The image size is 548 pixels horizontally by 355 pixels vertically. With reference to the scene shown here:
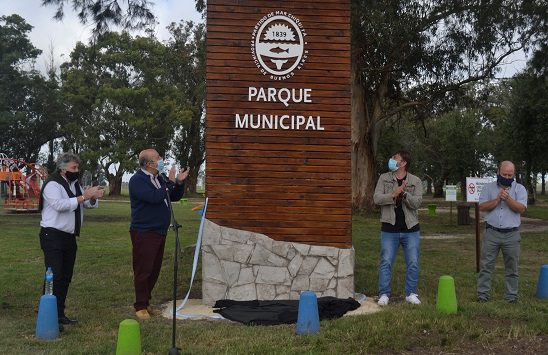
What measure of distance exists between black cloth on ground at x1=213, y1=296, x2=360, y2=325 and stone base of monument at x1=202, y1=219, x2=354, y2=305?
13cm

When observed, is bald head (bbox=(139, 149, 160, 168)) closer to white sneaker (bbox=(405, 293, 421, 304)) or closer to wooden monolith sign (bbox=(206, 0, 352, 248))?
wooden monolith sign (bbox=(206, 0, 352, 248))

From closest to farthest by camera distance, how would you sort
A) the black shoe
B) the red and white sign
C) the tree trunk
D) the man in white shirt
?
the man in white shirt → the black shoe → the red and white sign → the tree trunk

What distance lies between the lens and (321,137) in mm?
7043

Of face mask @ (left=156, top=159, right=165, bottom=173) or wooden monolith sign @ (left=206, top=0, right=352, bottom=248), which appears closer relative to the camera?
face mask @ (left=156, top=159, right=165, bottom=173)

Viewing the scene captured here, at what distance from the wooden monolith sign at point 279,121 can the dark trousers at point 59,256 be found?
1683 millimetres

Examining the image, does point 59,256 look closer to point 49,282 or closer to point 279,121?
point 49,282

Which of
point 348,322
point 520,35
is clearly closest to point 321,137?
point 348,322

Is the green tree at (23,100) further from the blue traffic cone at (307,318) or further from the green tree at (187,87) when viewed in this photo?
the blue traffic cone at (307,318)

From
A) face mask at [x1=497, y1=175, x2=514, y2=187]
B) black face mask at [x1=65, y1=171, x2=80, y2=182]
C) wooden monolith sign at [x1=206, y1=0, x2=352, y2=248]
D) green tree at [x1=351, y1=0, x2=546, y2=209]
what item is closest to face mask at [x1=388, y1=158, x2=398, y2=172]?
wooden monolith sign at [x1=206, y1=0, x2=352, y2=248]

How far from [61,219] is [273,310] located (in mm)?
2401

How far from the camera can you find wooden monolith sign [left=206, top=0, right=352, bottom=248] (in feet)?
22.9

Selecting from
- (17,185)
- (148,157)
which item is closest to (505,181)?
(148,157)

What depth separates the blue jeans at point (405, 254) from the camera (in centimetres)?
678

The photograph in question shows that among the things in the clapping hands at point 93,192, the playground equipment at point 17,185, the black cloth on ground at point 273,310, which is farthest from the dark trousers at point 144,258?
the playground equipment at point 17,185
